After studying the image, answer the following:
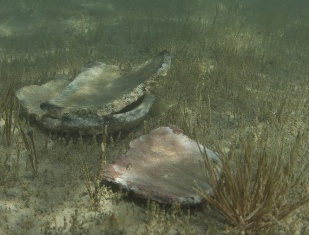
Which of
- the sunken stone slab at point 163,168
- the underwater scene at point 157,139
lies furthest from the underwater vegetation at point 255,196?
the sunken stone slab at point 163,168

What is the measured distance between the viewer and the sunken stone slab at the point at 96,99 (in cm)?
431

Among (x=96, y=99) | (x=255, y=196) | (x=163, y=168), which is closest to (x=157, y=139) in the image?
(x=163, y=168)

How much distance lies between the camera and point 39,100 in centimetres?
520

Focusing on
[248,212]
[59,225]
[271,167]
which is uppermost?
[271,167]

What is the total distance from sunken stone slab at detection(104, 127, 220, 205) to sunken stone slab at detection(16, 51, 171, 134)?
0.42m

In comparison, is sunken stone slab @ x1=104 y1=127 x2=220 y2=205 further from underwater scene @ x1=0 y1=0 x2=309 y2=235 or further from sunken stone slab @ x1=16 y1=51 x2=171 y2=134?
sunken stone slab @ x1=16 y1=51 x2=171 y2=134

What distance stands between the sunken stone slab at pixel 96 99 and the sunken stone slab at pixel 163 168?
42 cm

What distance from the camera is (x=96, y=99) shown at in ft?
16.4

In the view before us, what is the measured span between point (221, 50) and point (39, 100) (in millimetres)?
4754

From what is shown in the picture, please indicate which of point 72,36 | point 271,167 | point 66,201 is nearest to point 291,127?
point 271,167

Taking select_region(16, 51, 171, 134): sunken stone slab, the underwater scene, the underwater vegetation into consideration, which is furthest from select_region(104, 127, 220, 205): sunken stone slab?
select_region(16, 51, 171, 134): sunken stone slab

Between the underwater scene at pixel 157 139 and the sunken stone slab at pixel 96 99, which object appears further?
the sunken stone slab at pixel 96 99

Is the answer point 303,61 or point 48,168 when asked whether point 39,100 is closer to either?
point 48,168

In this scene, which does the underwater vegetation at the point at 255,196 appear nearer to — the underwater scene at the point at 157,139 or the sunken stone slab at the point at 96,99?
the underwater scene at the point at 157,139
